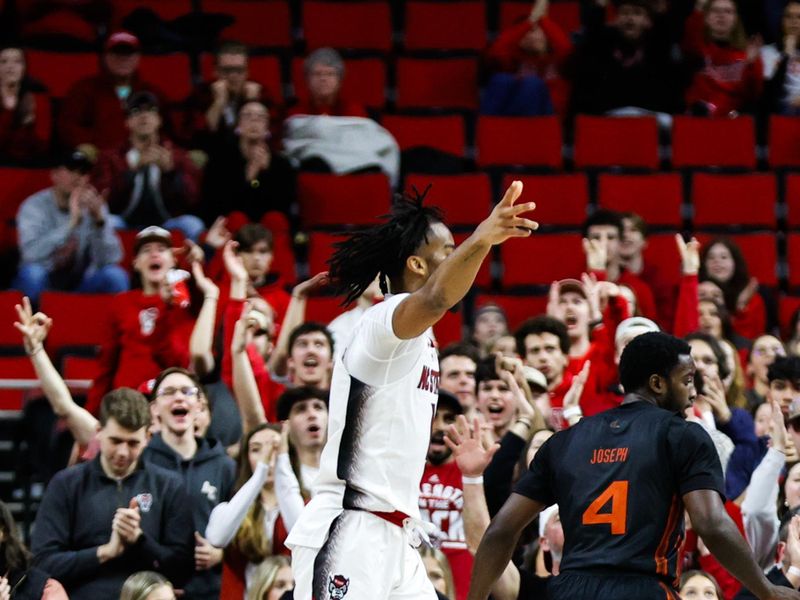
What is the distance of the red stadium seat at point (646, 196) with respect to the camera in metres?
11.7

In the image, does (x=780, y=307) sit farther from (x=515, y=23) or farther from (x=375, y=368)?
(x=375, y=368)

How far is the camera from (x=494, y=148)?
39.7ft

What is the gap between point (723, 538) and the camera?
16.4ft

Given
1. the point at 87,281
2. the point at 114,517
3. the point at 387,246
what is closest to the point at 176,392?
the point at 114,517

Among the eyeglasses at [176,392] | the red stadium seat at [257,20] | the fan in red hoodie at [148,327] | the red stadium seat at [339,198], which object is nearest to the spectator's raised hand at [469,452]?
the eyeglasses at [176,392]

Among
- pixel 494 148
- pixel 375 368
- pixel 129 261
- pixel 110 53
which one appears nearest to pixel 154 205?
pixel 129 261

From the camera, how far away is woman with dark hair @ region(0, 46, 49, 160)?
1158 cm

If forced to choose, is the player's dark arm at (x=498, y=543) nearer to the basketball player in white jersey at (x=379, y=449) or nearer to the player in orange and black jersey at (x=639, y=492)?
the player in orange and black jersey at (x=639, y=492)

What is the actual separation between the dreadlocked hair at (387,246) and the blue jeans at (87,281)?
5.04 meters

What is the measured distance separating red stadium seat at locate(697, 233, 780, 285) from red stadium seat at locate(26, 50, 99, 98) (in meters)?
4.98

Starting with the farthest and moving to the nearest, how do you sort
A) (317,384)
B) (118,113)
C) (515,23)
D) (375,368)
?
(515,23)
(118,113)
(317,384)
(375,368)

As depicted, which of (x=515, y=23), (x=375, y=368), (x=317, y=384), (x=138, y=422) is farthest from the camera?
(x=515, y=23)

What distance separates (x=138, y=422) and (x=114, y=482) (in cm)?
31

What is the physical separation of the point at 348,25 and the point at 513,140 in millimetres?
2037
